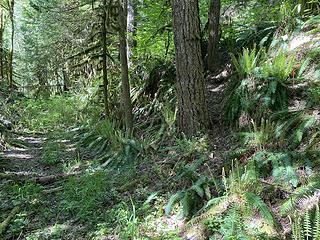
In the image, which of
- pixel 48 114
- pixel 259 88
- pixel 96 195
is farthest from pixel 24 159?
pixel 48 114

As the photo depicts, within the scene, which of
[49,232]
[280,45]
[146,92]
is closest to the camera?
[49,232]

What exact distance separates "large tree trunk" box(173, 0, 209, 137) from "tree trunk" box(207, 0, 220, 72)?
1703mm

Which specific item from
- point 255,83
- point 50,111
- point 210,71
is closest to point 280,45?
point 255,83

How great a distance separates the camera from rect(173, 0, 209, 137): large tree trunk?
5.64m

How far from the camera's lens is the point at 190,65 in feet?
18.7

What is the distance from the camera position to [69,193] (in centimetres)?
548

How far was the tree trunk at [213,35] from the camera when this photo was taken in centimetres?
731

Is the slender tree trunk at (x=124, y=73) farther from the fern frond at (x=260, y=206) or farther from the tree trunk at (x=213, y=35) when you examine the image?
the fern frond at (x=260, y=206)

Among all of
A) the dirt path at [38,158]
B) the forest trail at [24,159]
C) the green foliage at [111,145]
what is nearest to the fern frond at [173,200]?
the green foliage at [111,145]

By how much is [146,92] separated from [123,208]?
505 centimetres

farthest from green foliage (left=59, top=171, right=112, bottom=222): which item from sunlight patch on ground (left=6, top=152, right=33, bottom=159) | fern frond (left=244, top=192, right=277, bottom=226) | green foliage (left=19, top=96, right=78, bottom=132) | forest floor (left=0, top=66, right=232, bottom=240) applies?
green foliage (left=19, top=96, right=78, bottom=132)

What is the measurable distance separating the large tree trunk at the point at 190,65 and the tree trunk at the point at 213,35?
5.59 ft

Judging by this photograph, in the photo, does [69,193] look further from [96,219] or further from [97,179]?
[96,219]

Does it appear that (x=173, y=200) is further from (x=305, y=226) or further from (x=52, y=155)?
(x=52, y=155)
